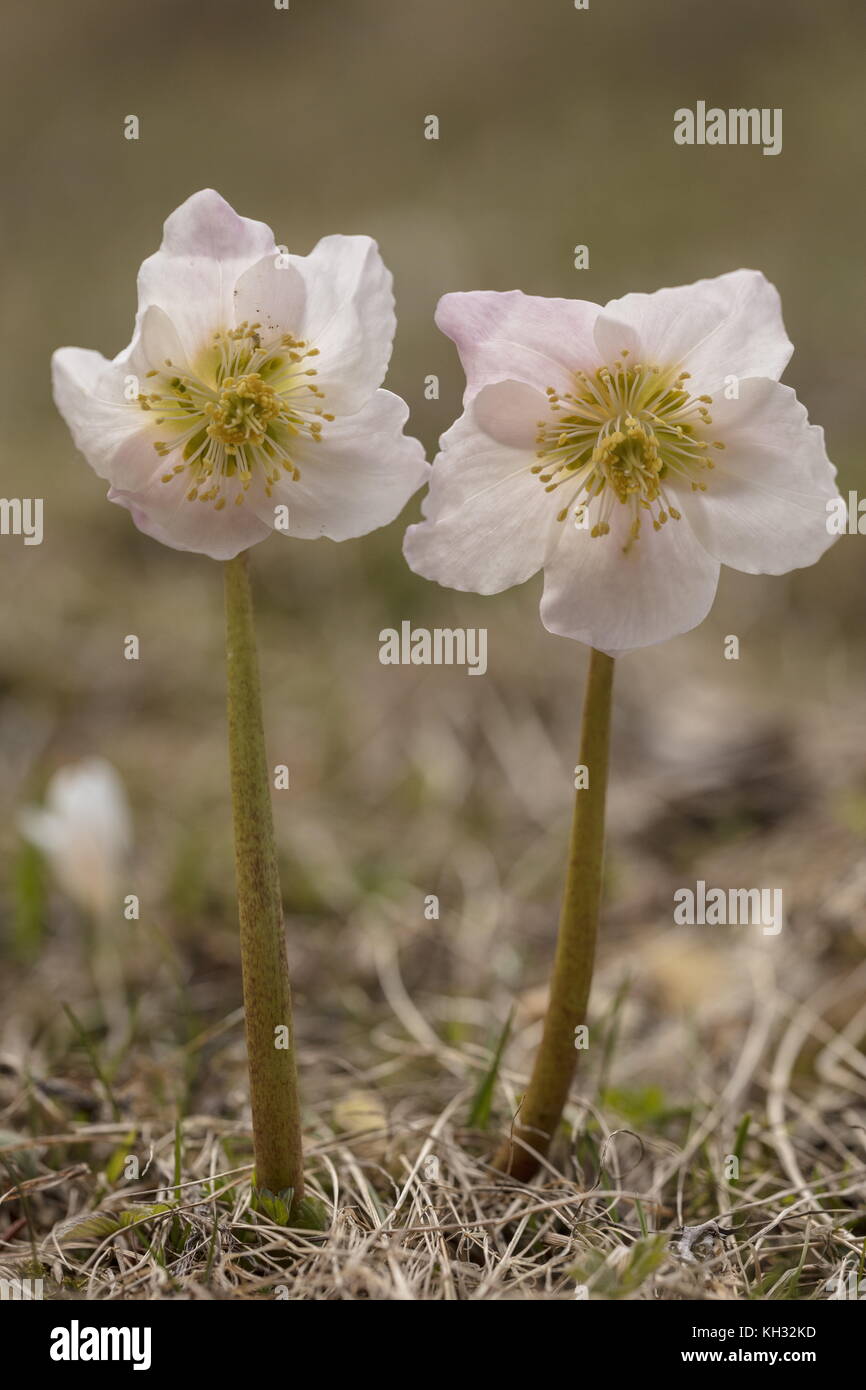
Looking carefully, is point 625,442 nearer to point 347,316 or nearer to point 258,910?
point 347,316

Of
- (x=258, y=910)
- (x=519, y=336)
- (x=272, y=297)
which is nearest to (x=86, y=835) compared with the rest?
(x=258, y=910)

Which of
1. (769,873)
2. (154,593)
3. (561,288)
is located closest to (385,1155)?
(769,873)

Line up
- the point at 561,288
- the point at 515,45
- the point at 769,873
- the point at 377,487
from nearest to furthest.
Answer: the point at 377,487 < the point at 769,873 < the point at 561,288 < the point at 515,45

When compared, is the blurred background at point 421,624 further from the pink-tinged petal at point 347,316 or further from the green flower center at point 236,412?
the pink-tinged petal at point 347,316

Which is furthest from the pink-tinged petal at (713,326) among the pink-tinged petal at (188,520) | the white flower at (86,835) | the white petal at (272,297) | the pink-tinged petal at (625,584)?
the white flower at (86,835)

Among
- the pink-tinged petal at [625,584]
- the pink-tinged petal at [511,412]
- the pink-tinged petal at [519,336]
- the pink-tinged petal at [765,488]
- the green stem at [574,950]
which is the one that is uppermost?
the pink-tinged petal at [519,336]
